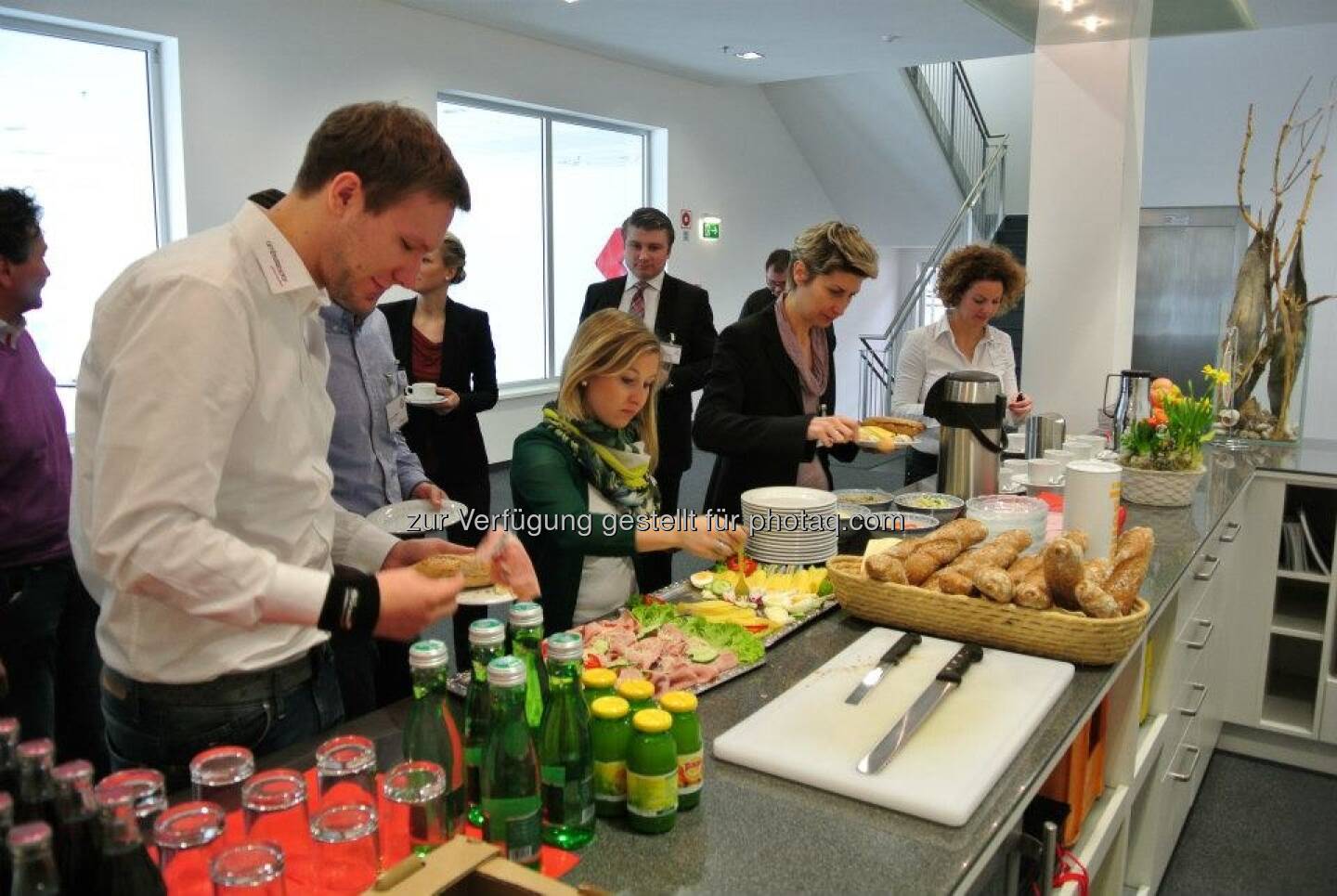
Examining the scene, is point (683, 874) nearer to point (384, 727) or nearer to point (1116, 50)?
point (384, 727)

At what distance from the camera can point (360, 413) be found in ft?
7.51

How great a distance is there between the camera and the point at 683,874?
107cm

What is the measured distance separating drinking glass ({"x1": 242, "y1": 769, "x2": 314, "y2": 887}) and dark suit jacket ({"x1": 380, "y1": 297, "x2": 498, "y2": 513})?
8.41 ft

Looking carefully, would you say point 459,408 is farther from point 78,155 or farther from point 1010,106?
point 1010,106

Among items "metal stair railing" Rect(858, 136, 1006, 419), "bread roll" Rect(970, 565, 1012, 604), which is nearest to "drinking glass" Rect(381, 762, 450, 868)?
"bread roll" Rect(970, 565, 1012, 604)

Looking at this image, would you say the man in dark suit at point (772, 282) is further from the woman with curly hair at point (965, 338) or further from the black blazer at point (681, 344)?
the woman with curly hair at point (965, 338)

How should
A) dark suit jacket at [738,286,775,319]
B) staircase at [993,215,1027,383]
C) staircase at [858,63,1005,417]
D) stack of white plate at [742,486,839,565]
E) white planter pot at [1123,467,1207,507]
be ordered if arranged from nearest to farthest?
1. stack of white plate at [742,486,839,565]
2. white planter pot at [1123,467,1207,507]
3. dark suit jacket at [738,286,775,319]
4. staircase at [858,63,1005,417]
5. staircase at [993,215,1027,383]

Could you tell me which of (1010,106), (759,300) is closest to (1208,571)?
(759,300)

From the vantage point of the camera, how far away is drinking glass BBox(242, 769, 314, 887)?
90 cm

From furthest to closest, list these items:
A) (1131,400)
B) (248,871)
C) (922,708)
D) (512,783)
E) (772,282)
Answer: (772,282), (1131,400), (922,708), (512,783), (248,871)

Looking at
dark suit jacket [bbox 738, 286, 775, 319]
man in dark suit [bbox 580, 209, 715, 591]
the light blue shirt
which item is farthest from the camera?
dark suit jacket [bbox 738, 286, 775, 319]

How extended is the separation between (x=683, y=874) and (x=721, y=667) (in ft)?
1.70

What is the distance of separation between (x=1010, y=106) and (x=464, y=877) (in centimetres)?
1126

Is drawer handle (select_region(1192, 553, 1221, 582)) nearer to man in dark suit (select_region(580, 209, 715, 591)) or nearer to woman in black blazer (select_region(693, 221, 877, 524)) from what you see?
woman in black blazer (select_region(693, 221, 877, 524))
